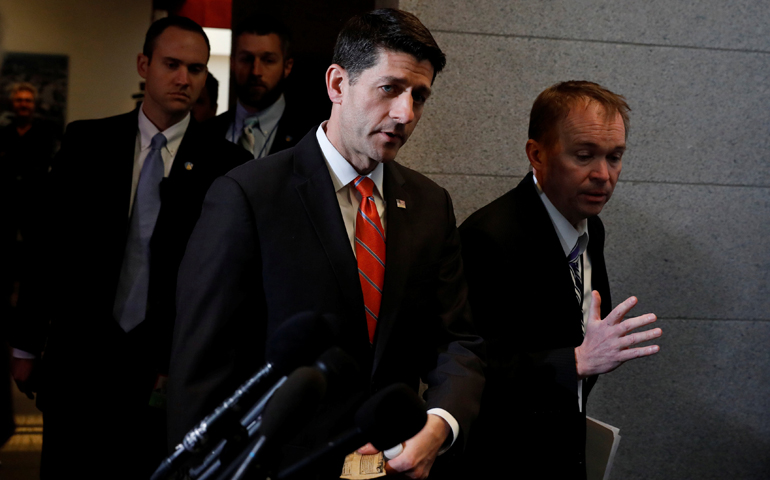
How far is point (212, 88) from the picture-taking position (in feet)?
9.27

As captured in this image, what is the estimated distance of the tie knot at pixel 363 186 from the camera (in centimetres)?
180

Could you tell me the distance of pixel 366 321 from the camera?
5.60 ft

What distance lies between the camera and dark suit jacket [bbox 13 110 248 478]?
247cm

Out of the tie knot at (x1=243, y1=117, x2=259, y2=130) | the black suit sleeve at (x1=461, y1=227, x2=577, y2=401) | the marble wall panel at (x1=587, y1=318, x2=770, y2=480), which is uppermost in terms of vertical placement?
the tie knot at (x1=243, y1=117, x2=259, y2=130)

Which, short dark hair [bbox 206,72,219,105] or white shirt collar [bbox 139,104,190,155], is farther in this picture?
short dark hair [bbox 206,72,219,105]

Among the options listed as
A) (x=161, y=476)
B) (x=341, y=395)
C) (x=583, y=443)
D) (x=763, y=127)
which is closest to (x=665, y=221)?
(x=763, y=127)

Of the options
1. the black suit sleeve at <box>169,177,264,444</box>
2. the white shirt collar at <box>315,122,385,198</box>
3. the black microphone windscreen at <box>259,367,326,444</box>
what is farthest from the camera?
the white shirt collar at <box>315,122,385,198</box>

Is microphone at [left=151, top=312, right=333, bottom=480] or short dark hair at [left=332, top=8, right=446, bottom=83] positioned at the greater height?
short dark hair at [left=332, top=8, right=446, bottom=83]

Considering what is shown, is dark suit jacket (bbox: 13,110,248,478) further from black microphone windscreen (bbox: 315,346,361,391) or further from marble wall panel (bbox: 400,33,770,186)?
black microphone windscreen (bbox: 315,346,361,391)

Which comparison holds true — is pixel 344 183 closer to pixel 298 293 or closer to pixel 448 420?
pixel 298 293

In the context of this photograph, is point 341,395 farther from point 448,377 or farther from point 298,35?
point 298,35

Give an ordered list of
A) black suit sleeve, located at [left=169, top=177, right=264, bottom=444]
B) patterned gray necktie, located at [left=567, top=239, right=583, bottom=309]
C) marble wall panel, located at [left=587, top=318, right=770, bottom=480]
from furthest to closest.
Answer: marble wall panel, located at [left=587, top=318, right=770, bottom=480] < patterned gray necktie, located at [left=567, top=239, right=583, bottom=309] < black suit sleeve, located at [left=169, top=177, right=264, bottom=444]

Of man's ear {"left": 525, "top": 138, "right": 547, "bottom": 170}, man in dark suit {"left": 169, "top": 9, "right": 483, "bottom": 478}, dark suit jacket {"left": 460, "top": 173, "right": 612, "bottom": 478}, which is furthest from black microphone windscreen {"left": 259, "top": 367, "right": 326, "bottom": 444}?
man's ear {"left": 525, "top": 138, "right": 547, "bottom": 170}

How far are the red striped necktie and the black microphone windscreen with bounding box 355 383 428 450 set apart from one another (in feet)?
2.21
